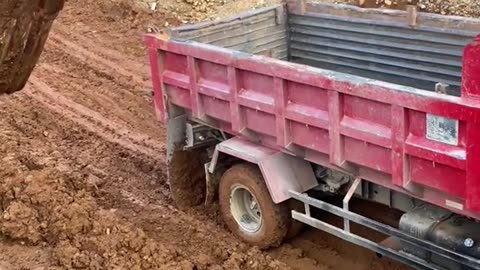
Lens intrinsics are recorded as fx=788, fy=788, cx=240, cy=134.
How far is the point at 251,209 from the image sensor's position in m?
6.45

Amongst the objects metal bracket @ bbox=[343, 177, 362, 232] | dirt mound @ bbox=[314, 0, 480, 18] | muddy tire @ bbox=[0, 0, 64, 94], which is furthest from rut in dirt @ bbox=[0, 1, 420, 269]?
dirt mound @ bbox=[314, 0, 480, 18]

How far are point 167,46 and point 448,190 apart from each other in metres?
2.89

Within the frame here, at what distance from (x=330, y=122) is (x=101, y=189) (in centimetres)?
307

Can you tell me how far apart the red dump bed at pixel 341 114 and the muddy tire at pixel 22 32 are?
7.22ft

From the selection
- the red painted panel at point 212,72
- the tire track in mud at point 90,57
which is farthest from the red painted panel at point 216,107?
the tire track in mud at point 90,57

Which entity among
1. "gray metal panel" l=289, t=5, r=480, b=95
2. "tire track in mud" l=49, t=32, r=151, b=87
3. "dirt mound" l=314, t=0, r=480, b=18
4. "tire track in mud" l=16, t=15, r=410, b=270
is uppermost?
"gray metal panel" l=289, t=5, r=480, b=95

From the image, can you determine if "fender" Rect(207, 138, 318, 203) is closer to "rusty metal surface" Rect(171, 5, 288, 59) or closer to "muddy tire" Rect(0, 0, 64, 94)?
"rusty metal surface" Rect(171, 5, 288, 59)

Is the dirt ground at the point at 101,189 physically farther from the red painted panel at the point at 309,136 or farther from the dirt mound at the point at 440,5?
the dirt mound at the point at 440,5

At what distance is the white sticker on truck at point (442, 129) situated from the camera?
4.37 metres

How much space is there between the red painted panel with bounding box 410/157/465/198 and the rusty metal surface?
2735 mm

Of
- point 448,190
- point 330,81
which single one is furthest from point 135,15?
point 448,190

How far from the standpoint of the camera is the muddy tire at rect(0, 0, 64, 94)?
3.07 metres

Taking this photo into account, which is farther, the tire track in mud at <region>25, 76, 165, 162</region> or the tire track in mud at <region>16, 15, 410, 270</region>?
the tire track in mud at <region>25, 76, 165, 162</region>

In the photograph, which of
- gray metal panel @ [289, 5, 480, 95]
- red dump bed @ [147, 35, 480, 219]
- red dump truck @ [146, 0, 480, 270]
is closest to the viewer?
red dump bed @ [147, 35, 480, 219]
